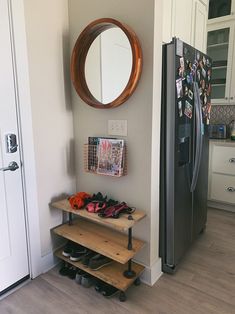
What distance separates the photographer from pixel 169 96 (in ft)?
5.67

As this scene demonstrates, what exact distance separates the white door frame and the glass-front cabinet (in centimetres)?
252

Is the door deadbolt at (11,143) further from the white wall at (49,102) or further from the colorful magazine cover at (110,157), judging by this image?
the colorful magazine cover at (110,157)

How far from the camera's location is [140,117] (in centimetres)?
171

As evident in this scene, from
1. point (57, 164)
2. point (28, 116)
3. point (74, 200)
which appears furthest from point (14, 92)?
point (74, 200)

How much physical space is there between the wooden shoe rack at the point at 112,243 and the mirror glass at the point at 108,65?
0.88 m

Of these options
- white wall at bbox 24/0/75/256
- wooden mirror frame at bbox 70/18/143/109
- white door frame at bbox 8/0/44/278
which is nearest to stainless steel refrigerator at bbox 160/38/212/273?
wooden mirror frame at bbox 70/18/143/109

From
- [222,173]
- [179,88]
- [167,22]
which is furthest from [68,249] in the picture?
[222,173]

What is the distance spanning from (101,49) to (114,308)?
1.87 m

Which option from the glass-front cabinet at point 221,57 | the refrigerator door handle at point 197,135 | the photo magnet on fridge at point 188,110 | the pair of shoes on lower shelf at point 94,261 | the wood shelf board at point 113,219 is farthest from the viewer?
the glass-front cabinet at point 221,57

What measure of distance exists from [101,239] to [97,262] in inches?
6.5

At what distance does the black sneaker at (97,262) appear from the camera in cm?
178

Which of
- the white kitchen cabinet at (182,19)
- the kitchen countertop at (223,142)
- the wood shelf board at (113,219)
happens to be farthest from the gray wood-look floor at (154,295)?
the white kitchen cabinet at (182,19)

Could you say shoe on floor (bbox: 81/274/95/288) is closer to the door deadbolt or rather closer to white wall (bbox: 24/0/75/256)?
white wall (bbox: 24/0/75/256)

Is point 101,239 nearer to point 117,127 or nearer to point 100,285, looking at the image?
point 100,285
